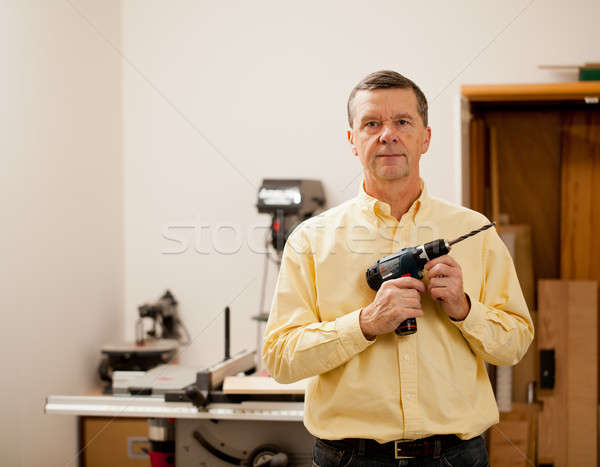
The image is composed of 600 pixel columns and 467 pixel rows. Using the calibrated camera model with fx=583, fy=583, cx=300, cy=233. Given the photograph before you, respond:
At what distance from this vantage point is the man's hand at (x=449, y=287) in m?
1.21

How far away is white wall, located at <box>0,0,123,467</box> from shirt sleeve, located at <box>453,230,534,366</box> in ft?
6.22

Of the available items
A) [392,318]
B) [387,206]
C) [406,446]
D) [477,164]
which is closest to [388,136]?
[387,206]

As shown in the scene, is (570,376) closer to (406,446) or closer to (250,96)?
(406,446)

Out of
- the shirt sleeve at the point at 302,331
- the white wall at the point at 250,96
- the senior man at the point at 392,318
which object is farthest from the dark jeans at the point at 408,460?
the white wall at the point at 250,96

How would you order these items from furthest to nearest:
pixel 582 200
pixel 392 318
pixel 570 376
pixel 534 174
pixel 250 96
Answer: pixel 250 96
pixel 534 174
pixel 582 200
pixel 570 376
pixel 392 318

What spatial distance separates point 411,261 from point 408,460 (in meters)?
0.42

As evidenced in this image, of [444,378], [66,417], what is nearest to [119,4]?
[66,417]

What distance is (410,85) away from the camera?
135 centimetres

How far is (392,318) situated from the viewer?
1.20 meters

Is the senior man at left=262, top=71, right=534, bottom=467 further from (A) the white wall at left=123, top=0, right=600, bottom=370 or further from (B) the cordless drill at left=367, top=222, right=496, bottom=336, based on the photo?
(A) the white wall at left=123, top=0, right=600, bottom=370

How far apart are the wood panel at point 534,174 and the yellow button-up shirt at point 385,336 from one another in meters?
1.83

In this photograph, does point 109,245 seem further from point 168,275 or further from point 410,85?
point 410,85

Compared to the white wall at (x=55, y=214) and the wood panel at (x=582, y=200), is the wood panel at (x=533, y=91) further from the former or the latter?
the white wall at (x=55, y=214)

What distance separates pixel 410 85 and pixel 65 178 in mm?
2001
